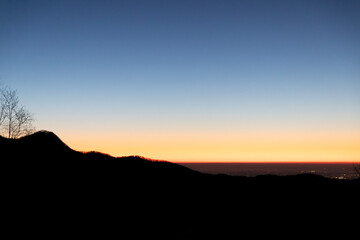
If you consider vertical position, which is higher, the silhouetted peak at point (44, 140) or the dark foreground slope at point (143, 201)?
the silhouetted peak at point (44, 140)

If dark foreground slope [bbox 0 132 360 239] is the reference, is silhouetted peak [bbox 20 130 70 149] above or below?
above

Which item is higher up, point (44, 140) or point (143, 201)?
point (44, 140)

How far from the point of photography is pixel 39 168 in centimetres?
1598

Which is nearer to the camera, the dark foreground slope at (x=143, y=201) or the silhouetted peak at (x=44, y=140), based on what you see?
the dark foreground slope at (x=143, y=201)

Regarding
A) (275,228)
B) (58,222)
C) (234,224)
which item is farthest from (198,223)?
(58,222)

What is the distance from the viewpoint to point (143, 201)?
1630cm

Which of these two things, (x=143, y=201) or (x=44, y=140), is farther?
(x=44, y=140)

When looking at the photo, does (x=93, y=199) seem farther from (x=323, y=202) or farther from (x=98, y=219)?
(x=323, y=202)

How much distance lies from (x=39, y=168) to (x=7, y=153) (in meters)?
2.79

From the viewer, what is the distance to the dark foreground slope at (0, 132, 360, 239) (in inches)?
519

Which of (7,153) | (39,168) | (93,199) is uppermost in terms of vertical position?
(7,153)

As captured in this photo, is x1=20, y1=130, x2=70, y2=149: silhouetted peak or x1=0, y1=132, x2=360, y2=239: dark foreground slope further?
x1=20, y1=130, x2=70, y2=149: silhouetted peak

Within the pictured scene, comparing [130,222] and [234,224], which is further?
[234,224]

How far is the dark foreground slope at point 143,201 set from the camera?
1317 cm
